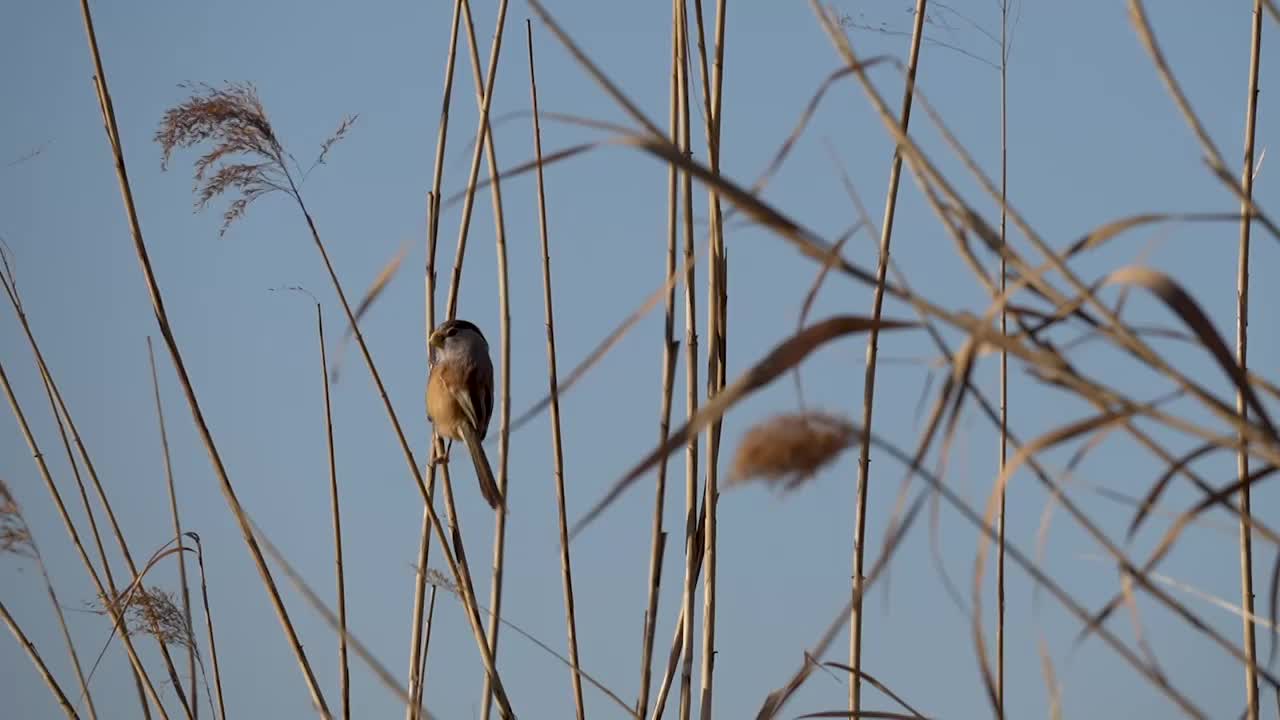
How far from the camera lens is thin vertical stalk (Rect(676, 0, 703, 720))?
1968mm

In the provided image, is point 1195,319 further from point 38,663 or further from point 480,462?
A: point 480,462

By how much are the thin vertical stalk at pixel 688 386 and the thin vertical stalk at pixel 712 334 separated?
24 mm

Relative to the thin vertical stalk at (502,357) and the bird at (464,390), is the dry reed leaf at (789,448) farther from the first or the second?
the bird at (464,390)

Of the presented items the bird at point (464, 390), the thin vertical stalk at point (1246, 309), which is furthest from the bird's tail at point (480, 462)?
the thin vertical stalk at point (1246, 309)

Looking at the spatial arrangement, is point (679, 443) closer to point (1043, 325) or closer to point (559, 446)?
point (1043, 325)

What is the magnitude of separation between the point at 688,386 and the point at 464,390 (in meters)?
1.73

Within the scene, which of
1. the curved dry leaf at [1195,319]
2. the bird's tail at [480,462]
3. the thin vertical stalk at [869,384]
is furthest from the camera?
the bird's tail at [480,462]

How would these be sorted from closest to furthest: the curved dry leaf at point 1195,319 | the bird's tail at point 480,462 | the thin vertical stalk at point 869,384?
1. the curved dry leaf at point 1195,319
2. the thin vertical stalk at point 869,384
3. the bird's tail at point 480,462

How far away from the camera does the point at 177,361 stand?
1982 millimetres

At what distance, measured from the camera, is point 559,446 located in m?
2.24

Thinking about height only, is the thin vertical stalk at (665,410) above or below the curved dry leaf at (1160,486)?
above

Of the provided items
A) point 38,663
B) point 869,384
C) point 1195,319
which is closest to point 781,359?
point 1195,319

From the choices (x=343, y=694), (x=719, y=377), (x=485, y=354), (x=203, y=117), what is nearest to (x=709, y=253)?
(x=719, y=377)

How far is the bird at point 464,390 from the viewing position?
11.8ft
